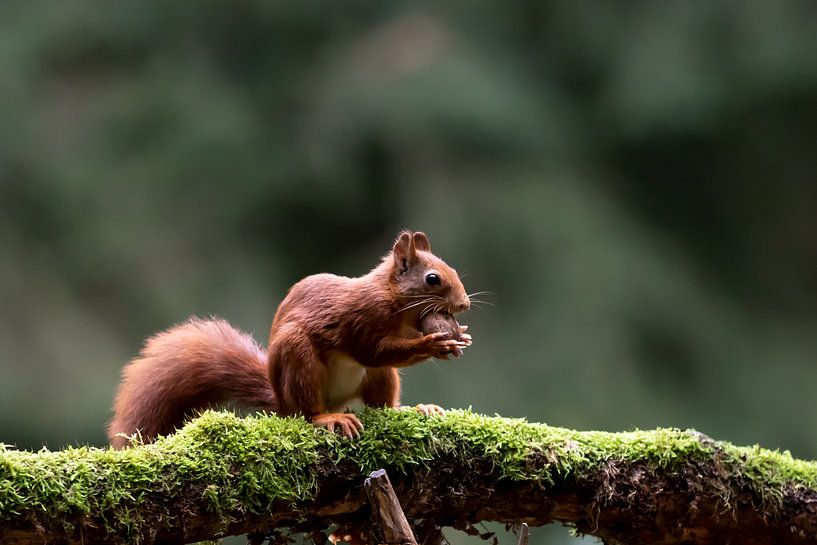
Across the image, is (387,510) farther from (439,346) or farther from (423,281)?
(423,281)

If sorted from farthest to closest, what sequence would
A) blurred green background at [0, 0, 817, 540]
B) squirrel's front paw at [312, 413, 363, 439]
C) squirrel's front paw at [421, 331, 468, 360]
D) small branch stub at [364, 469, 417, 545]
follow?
blurred green background at [0, 0, 817, 540], squirrel's front paw at [421, 331, 468, 360], squirrel's front paw at [312, 413, 363, 439], small branch stub at [364, 469, 417, 545]

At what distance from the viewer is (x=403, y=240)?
273cm

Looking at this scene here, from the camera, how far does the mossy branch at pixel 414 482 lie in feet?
6.89

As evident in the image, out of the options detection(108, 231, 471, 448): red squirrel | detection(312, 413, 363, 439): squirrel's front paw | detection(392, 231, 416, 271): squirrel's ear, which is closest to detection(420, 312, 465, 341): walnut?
detection(108, 231, 471, 448): red squirrel

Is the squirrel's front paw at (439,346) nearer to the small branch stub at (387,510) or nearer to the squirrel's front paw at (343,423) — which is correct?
the squirrel's front paw at (343,423)

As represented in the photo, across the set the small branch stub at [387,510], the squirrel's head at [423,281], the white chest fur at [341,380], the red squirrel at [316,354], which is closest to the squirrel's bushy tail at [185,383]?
the red squirrel at [316,354]

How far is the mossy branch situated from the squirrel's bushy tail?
16.0 inches

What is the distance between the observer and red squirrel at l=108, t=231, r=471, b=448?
2584 millimetres

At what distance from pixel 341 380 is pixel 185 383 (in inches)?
18.1

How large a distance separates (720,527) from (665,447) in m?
0.28

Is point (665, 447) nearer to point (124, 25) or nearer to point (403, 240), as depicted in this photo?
point (403, 240)

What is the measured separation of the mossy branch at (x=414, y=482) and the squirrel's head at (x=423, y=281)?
33 centimetres

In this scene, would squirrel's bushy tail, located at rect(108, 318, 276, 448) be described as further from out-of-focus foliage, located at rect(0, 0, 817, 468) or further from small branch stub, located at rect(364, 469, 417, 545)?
out-of-focus foliage, located at rect(0, 0, 817, 468)

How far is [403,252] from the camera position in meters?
2.74
